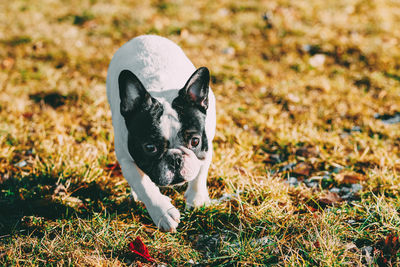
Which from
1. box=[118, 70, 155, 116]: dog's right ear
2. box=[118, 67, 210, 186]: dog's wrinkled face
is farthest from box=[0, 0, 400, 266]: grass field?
box=[118, 70, 155, 116]: dog's right ear

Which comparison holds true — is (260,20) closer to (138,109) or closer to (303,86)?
(303,86)

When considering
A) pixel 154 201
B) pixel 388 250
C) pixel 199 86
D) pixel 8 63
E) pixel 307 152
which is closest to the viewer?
pixel 388 250

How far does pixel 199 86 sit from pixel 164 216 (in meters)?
0.98

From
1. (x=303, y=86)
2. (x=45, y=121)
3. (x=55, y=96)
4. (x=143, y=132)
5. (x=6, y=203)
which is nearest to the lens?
(x=143, y=132)

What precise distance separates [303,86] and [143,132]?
3.09 metres

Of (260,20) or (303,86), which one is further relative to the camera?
(260,20)

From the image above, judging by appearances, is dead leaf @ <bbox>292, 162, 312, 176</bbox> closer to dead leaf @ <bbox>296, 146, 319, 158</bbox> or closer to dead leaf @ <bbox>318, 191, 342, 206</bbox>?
dead leaf @ <bbox>296, 146, 319, 158</bbox>

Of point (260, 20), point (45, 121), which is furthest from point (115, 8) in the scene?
point (45, 121)

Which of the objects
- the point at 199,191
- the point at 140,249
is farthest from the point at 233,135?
the point at 140,249

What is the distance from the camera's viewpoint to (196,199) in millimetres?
2910

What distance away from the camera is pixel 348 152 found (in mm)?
3799

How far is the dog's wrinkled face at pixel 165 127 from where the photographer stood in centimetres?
247

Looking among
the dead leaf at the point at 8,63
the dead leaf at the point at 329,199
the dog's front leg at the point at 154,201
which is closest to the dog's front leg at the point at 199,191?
the dog's front leg at the point at 154,201

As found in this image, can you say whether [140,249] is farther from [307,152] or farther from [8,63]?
[8,63]
